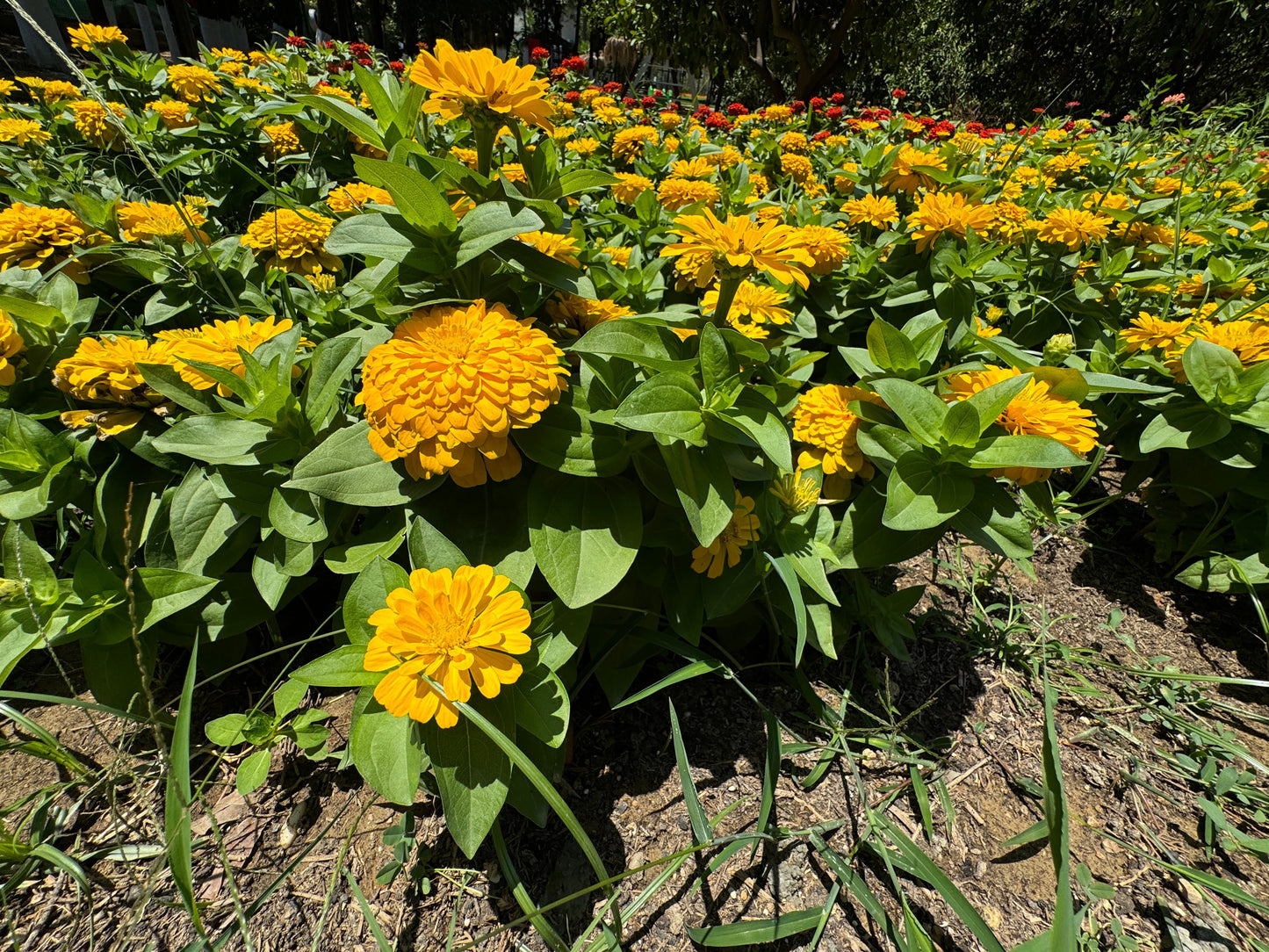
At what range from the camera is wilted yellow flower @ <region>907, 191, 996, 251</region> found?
5.94 ft

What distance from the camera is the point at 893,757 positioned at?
1.50 metres

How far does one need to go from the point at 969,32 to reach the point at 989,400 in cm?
2076

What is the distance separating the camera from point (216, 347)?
49.1 inches

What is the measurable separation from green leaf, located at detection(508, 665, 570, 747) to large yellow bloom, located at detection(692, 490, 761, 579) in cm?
38

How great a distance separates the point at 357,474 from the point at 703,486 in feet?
2.17

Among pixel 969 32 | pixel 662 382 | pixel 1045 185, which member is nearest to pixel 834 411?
pixel 662 382

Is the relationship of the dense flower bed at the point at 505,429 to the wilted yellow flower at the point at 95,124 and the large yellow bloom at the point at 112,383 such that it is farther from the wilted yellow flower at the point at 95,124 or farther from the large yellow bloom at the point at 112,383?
the wilted yellow flower at the point at 95,124

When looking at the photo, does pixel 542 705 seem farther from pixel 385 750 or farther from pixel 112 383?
pixel 112 383

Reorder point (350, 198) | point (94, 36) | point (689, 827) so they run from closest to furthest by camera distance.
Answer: point (689, 827) → point (350, 198) → point (94, 36)

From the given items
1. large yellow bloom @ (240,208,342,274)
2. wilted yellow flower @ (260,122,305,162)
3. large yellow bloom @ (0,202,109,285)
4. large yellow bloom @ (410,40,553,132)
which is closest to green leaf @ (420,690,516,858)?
large yellow bloom @ (410,40,553,132)

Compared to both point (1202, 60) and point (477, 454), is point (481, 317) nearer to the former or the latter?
point (477, 454)

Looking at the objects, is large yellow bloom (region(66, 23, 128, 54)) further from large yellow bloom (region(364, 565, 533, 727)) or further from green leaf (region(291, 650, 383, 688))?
large yellow bloom (region(364, 565, 533, 727))

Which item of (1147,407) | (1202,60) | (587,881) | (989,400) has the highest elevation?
(1202,60)

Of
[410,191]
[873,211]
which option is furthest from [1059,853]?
[873,211]
